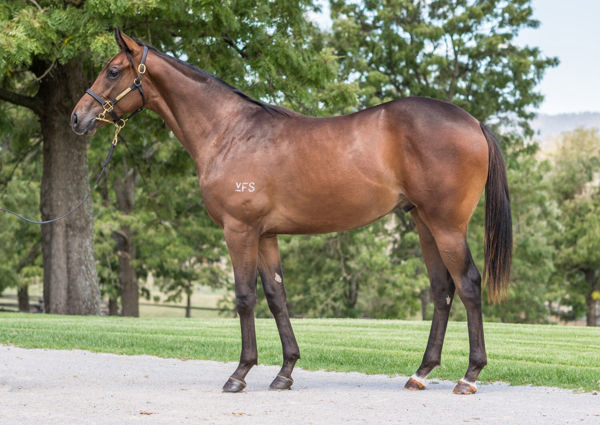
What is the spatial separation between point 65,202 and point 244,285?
10159 mm

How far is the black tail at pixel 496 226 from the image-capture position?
6457mm

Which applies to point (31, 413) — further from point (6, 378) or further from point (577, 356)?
point (577, 356)

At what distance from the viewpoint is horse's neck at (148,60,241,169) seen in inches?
265

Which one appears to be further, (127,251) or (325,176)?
(127,251)

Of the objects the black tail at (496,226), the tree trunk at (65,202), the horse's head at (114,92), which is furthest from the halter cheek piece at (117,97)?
the tree trunk at (65,202)

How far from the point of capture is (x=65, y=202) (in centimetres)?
1560

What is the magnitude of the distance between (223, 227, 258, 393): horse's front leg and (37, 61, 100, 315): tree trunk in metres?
9.97

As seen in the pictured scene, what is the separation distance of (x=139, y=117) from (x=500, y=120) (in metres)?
18.2

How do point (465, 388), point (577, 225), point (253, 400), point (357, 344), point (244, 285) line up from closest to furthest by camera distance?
point (253, 400), point (465, 388), point (244, 285), point (357, 344), point (577, 225)

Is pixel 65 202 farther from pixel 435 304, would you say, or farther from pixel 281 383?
pixel 435 304

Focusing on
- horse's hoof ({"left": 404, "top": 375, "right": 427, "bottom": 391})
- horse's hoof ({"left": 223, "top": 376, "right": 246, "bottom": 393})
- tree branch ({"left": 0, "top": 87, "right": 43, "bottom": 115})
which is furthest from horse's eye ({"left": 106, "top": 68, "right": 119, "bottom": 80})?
tree branch ({"left": 0, "top": 87, "right": 43, "bottom": 115})

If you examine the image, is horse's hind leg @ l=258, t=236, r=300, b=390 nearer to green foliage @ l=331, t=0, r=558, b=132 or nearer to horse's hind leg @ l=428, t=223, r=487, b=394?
horse's hind leg @ l=428, t=223, r=487, b=394

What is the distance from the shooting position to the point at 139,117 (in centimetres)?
1650

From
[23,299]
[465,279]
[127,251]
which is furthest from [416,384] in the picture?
[23,299]
